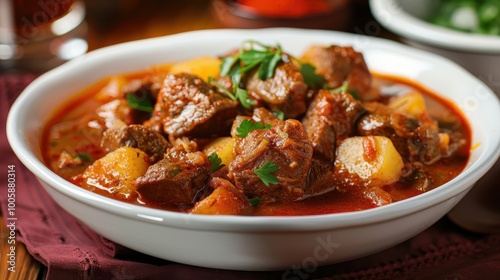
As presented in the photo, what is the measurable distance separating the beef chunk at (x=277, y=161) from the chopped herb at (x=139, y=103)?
3.17 feet

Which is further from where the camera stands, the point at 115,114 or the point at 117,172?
the point at 115,114

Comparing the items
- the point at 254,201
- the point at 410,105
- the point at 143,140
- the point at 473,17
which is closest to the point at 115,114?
the point at 143,140

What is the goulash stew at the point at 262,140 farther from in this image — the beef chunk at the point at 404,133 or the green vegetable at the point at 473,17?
the green vegetable at the point at 473,17

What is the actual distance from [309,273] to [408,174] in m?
0.73

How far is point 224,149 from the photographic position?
11.5ft

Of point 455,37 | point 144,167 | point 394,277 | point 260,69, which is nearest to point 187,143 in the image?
point 144,167

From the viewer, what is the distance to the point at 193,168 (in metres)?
3.24

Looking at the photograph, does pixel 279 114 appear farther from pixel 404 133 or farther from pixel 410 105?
pixel 410 105

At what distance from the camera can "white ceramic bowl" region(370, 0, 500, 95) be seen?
16.1 feet

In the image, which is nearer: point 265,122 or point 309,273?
point 309,273

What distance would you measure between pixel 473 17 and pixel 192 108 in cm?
305

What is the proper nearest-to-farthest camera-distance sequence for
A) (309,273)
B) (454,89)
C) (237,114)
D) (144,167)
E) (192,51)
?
(309,273) < (144,167) < (237,114) < (454,89) < (192,51)

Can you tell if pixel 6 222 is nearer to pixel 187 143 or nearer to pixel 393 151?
pixel 187 143

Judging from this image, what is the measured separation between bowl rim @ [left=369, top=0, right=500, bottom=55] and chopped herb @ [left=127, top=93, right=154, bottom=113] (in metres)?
2.02
